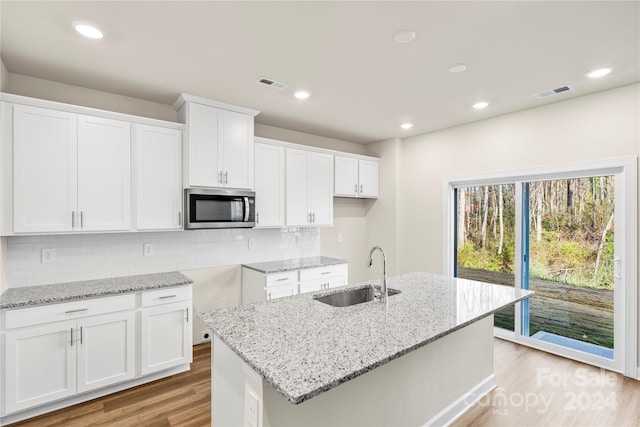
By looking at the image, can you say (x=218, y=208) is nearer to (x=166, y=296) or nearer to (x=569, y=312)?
(x=166, y=296)

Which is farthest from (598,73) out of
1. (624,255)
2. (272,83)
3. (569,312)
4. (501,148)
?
(272,83)

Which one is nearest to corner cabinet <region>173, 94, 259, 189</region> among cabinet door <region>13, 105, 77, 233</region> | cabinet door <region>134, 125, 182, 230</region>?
cabinet door <region>134, 125, 182, 230</region>

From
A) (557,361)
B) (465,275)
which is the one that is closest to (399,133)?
(465,275)

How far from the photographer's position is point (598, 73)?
2699 millimetres

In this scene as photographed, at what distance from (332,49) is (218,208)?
74.4 inches

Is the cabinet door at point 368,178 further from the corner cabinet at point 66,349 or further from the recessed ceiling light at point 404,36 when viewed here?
the corner cabinet at point 66,349

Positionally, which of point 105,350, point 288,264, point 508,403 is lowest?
point 508,403

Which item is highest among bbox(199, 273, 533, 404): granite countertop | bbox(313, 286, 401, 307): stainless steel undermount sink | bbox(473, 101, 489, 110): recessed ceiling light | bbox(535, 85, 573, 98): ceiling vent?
bbox(535, 85, 573, 98): ceiling vent

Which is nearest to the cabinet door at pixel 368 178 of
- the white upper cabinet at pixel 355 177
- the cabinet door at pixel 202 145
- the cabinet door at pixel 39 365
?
the white upper cabinet at pixel 355 177

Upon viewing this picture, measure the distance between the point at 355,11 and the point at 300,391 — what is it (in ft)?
6.45

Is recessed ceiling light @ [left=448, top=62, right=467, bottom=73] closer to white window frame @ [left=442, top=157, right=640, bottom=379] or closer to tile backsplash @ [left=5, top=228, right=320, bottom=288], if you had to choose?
white window frame @ [left=442, top=157, right=640, bottom=379]

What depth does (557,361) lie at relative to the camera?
3.29 metres

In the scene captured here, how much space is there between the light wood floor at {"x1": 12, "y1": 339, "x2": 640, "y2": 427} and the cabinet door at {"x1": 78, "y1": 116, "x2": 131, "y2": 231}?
1.43 metres

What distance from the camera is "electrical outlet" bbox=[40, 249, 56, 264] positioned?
110 inches
